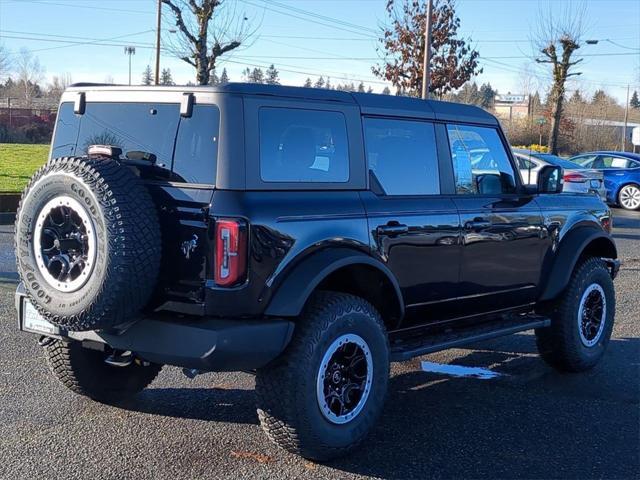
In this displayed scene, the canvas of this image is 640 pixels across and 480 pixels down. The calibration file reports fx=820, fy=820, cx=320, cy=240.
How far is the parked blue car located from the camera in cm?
2255

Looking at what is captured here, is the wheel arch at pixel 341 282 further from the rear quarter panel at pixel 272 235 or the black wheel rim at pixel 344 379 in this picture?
the black wheel rim at pixel 344 379

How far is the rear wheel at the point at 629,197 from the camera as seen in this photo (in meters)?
22.5

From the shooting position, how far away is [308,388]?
4.20 meters

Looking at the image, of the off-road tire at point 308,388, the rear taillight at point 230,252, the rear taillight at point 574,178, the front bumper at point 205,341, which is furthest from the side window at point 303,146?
the rear taillight at point 574,178

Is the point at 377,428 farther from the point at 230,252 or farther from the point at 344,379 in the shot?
the point at 230,252

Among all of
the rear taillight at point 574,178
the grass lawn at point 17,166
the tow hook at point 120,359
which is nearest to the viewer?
the tow hook at point 120,359

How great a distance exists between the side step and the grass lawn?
43.6 feet

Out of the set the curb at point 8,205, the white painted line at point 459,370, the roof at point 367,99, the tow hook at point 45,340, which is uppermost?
the roof at point 367,99

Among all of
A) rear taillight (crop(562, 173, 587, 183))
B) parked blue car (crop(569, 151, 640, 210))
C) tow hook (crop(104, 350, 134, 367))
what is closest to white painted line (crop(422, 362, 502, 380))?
tow hook (crop(104, 350, 134, 367))

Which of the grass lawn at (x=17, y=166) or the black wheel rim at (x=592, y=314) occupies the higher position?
the grass lawn at (x=17, y=166)

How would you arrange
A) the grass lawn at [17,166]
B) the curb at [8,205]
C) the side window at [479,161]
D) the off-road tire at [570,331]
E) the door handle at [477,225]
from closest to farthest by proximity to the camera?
the door handle at [477,225]
the side window at [479,161]
the off-road tire at [570,331]
the curb at [8,205]
the grass lawn at [17,166]

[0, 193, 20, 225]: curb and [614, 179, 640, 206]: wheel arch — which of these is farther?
[614, 179, 640, 206]: wheel arch

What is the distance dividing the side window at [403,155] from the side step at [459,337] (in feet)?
3.08

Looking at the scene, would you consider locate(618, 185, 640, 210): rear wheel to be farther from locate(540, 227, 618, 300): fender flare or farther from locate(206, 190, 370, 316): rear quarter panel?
locate(206, 190, 370, 316): rear quarter panel
